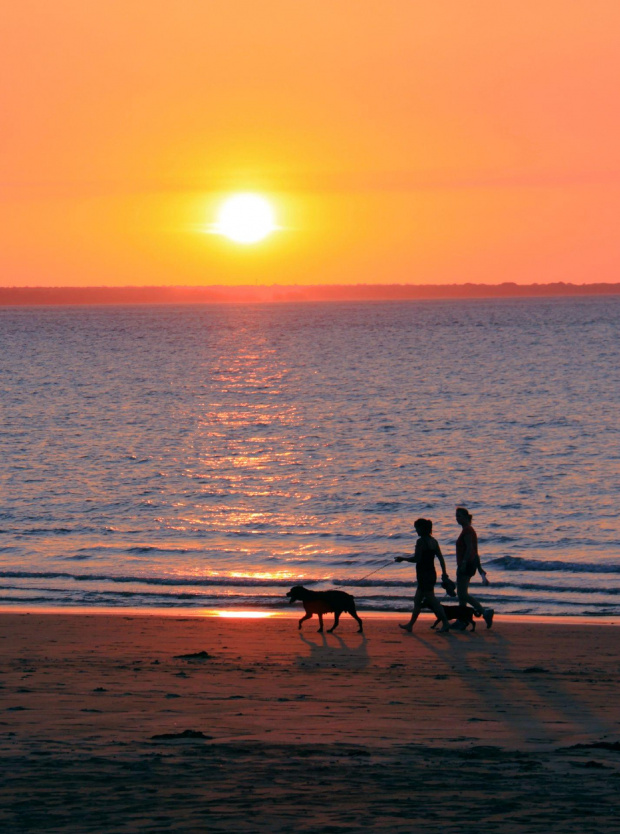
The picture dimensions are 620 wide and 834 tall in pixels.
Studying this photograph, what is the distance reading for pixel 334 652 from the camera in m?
14.0

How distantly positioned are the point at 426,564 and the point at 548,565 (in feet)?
34.8

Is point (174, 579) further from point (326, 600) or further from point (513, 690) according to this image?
point (513, 690)

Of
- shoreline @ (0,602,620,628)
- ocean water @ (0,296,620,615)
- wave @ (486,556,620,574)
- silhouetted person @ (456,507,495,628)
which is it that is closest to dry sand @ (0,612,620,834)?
silhouetted person @ (456,507,495,628)

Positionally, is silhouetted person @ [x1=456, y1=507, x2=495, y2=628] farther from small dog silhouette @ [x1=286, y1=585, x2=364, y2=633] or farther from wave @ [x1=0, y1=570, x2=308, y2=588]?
wave @ [x1=0, y1=570, x2=308, y2=588]

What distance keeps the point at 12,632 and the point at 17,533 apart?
13.8 metres

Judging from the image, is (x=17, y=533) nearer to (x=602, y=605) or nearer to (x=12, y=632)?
(x=12, y=632)

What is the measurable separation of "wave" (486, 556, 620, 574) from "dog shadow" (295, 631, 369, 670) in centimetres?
962

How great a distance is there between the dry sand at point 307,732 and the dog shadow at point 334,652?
41 millimetres

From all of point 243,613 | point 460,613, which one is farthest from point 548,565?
point 460,613

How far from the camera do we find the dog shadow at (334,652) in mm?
12969

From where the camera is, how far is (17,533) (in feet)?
94.2

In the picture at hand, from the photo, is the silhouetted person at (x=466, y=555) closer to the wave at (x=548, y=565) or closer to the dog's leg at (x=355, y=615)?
the dog's leg at (x=355, y=615)

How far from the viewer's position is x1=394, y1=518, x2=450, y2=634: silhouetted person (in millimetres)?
14352

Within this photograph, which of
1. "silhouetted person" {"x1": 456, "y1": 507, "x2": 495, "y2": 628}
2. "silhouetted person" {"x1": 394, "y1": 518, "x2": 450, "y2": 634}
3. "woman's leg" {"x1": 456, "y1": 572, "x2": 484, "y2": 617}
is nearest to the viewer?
"silhouetted person" {"x1": 394, "y1": 518, "x2": 450, "y2": 634}
